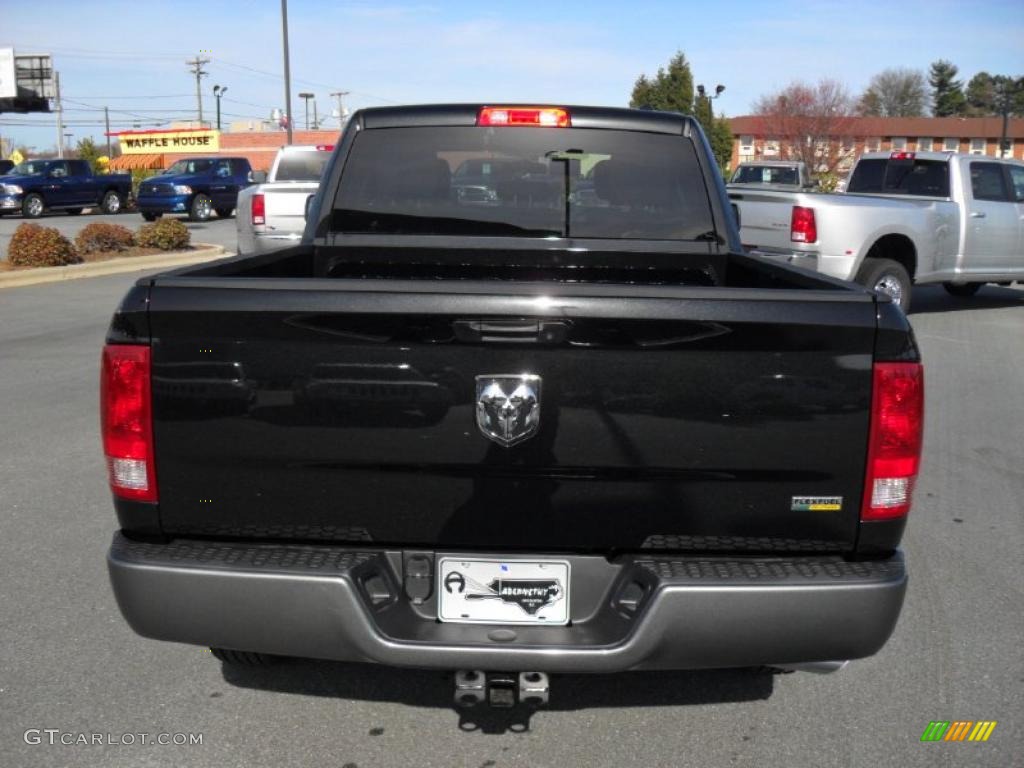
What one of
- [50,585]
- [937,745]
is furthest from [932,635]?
[50,585]

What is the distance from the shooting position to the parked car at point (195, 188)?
28562 millimetres

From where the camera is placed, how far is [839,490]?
8.90ft

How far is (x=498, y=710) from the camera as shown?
11.3ft

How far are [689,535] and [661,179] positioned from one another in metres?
2.10

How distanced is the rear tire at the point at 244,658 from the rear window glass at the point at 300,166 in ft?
46.8

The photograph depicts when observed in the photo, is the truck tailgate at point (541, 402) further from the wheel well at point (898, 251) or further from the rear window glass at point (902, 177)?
the rear window glass at point (902, 177)

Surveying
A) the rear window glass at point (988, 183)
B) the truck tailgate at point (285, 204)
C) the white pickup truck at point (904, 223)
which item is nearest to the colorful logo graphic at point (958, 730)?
the white pickup truck at point (904, 223)

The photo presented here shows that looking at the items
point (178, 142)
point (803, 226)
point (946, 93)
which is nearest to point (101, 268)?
point (803, 226)

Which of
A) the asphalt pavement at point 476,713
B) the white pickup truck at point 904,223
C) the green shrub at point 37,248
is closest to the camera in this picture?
the asphalt pavement at point 476,713

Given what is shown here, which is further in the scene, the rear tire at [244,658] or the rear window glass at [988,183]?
the rear window glass at [988,183]

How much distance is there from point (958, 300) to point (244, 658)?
557 inches

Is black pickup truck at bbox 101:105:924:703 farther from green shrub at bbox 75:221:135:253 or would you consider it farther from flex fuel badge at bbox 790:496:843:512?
green shrub at bbox 75:221:135:253

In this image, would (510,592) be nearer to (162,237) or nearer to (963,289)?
(963,289)

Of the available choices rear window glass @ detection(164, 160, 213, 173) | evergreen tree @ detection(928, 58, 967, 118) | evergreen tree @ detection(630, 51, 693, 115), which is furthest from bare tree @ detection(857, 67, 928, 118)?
rear window glass @ detection(164, 160, 213, 173)
